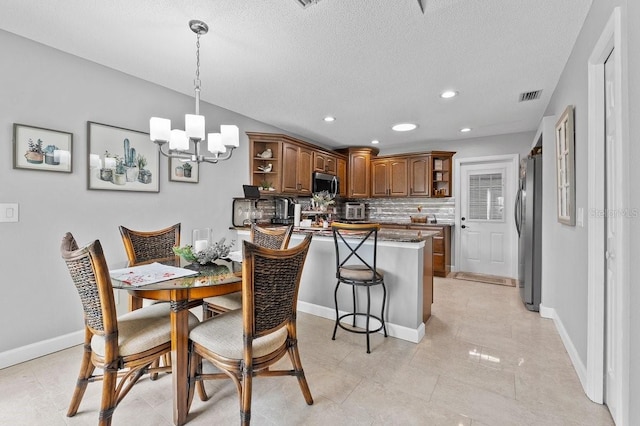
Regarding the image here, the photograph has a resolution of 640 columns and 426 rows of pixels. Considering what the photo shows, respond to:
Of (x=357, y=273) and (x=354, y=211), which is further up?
(x=354, y=211)

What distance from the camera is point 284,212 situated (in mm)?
4523

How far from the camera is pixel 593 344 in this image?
1.77 metres

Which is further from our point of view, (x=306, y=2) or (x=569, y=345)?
(x=569, y=345)

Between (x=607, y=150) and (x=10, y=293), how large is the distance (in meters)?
4.22

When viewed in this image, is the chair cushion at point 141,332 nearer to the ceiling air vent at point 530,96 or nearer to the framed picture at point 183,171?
the framed picture at point 183,171

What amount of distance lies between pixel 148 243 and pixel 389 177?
4.54 m

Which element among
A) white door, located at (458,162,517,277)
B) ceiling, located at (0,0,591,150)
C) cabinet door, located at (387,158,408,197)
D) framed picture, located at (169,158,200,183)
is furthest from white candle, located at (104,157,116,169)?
white door, located at (458,162,517,277)

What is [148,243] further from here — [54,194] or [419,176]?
[419,176]

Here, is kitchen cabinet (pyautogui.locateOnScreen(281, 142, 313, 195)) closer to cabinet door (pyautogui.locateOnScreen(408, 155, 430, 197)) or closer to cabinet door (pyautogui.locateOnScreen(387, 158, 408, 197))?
cabinet door (pyautogui.locateOnScreen(387, 158, 408, 197))

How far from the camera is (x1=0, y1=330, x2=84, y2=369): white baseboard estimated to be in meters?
2.18

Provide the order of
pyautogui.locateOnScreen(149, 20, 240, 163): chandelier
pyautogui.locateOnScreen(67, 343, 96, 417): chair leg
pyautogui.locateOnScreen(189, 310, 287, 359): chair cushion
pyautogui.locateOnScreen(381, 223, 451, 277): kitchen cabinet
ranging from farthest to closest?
pyautogui.locateOnScreen(381, 223, 451, 277): kitchen cabinet → pyautogui.locateOnScreen(149, 20, 240, 163): chandelier → pyautogui.locateOnScreen(67, 343, 96, 417): chair leg → pyautogui.locateOnScreen(189, 310, 287, 359): chair cushion

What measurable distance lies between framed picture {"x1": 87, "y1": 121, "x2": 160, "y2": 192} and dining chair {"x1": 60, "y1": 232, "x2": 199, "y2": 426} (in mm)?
1315

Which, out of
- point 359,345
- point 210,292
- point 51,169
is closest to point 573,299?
point 359,345

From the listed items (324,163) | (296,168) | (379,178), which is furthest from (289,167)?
(379,178)
